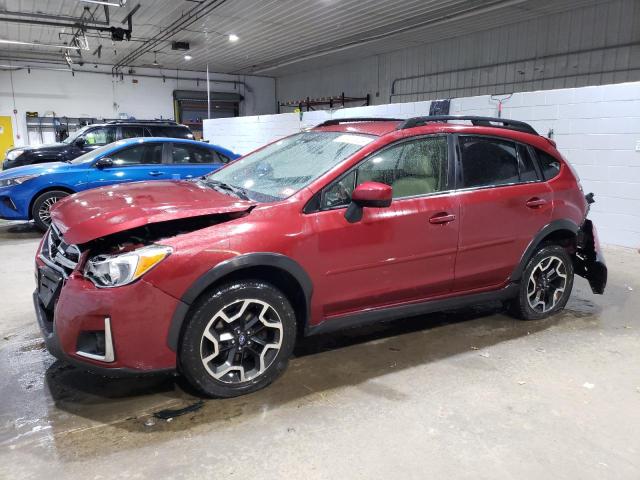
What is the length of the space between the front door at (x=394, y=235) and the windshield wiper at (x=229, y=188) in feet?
1.66

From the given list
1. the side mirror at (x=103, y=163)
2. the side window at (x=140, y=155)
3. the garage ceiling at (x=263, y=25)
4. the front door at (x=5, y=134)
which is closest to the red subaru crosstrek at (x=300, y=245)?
the side mirror at (x=103, y=163)

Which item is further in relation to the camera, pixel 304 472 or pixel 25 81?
pixel 25 81

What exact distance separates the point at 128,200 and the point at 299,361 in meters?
1.46

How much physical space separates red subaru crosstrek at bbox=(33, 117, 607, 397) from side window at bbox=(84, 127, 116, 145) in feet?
28.6

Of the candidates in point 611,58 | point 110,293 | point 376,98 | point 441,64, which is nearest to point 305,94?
point 376,98

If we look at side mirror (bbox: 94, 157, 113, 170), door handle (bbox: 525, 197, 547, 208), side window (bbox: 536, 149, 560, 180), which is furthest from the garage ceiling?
door handle (bbox: 525, 197, 547, 208)

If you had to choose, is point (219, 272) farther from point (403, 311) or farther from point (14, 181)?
point (14, 181)

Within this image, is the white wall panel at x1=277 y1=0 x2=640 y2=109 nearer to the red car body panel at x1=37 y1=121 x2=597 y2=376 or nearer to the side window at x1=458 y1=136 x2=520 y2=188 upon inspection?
the red car body panel at x1=37 y1=121 x2=597 y2=376

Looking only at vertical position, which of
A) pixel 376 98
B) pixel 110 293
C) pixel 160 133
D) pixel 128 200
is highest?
pixel 376 98

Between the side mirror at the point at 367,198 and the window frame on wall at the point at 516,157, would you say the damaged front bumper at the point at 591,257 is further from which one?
the side mirror at the point at 367,198

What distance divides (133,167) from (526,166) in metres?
5.62

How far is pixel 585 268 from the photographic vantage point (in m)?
4.10

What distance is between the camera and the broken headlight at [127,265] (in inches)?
89.7

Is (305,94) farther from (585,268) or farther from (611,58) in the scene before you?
(585,268)
